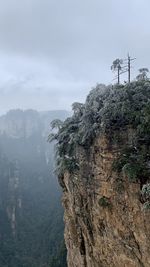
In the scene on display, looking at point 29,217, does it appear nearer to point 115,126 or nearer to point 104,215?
point 104,215

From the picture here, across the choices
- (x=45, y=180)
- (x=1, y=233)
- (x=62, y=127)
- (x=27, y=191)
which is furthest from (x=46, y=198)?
(x=62, y=127)

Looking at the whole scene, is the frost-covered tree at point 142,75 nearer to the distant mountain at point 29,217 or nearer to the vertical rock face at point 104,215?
the vertical rock face at point 104,215

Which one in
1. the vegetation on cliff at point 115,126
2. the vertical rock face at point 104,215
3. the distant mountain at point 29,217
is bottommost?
the distant mountain at point 29,217

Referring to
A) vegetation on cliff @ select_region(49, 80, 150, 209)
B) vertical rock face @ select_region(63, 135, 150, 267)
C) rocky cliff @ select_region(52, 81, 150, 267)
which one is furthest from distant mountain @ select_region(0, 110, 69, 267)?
vegetation on cliff @ select_region(49, 80, 150, 209)

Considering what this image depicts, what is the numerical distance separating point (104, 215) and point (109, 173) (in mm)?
1815

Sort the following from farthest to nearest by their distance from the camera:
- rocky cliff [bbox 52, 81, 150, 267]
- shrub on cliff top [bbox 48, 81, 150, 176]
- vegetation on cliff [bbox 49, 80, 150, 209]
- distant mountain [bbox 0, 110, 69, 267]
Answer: distant mountain [bbox 0, 110, 69, 267], shrub on cliff top [bbox 48, 81, 150, 176], vegetation on cliff [bbox 49, 80, 150, 209], rocky cliff [bbox 52, 81, 150, 267]

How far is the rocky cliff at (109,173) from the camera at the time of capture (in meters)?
16.5

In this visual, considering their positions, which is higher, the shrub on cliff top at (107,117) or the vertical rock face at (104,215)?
the shrub on cliff top at (107,117)

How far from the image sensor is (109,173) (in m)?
17.7

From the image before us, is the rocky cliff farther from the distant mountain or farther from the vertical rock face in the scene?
the distant mountain

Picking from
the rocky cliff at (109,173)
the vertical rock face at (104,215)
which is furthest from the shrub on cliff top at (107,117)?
the vertical rock face at (104,215)

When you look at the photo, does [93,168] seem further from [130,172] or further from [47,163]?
[47,163]

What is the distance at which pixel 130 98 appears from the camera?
18.2 metres

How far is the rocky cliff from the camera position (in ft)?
54.1
